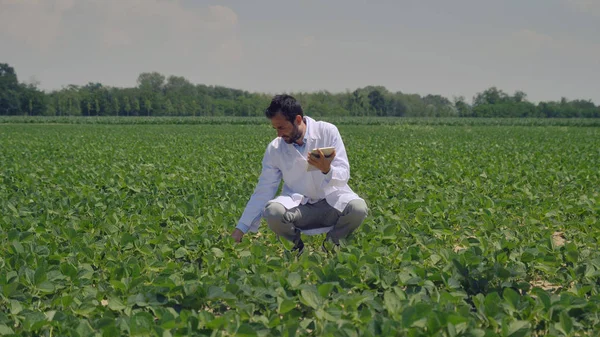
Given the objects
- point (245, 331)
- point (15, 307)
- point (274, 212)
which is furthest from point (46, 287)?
point (274, 212)

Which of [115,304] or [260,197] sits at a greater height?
[260,197]

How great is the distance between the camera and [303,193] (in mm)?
4418

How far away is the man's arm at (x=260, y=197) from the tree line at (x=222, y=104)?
7857 cm

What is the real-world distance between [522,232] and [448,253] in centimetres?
146

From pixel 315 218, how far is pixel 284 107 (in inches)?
39.9

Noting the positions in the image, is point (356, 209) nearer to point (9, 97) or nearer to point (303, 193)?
point (303, 193)

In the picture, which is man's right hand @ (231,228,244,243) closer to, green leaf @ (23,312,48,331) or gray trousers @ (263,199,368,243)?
gray trousers @ (263,199,368,243)

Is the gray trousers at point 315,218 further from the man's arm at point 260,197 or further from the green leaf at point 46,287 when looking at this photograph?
the green leaf at point 46,287

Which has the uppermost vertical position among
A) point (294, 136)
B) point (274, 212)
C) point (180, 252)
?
point (294, 136)

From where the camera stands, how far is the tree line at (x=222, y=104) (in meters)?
83.1

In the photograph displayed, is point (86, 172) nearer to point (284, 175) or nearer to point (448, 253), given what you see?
point (284, 175)

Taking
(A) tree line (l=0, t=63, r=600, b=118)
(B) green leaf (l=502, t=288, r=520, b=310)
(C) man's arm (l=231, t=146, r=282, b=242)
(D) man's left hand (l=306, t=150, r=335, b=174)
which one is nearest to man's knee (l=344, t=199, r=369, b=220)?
(D) man's left hand (l=306, t=150, r=335, b=174)

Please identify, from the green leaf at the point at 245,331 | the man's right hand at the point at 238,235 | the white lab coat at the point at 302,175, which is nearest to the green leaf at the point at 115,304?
the green leaf at the point at 245,331

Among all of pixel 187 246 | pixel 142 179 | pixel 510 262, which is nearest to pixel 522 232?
pixel 510 262
